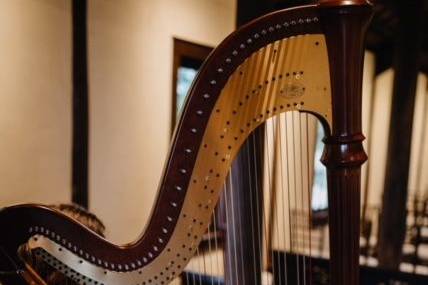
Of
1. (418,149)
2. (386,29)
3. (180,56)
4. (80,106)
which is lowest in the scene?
(418,149)

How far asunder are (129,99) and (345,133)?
2.01 m

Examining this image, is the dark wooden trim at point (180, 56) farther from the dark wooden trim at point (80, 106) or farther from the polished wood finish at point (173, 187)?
the polished wood finish at point (173, 187)

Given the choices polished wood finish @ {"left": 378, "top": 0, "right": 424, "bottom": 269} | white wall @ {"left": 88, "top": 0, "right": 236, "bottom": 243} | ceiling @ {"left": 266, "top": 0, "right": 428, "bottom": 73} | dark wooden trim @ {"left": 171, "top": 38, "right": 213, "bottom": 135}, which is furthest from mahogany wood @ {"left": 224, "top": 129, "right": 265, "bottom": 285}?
polished wood finish @ {"left": 378, "top": 0, "right": 424, "bottom": 269}

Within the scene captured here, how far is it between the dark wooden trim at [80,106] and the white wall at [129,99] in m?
0.06

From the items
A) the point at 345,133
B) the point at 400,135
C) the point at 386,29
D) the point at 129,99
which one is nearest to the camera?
the point at 345,133

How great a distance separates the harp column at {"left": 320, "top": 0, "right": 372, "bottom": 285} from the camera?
0.76 meters

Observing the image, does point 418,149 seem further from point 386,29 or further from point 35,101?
point 35,101

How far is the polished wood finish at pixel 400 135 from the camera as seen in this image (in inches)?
173

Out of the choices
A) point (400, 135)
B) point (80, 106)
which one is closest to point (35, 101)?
point (80, 106)

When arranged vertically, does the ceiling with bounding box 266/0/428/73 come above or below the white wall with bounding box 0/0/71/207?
above

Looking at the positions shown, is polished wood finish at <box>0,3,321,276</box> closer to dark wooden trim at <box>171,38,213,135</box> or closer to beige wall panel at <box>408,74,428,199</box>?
dark wooden trim at <box>171,38,213,135</box>

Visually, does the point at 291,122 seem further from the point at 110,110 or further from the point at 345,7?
the point at 110,110

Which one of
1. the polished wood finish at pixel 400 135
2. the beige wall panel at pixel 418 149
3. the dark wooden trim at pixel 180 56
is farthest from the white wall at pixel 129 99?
the beige wall panel at pixel 418 149

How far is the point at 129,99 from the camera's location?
2688 millimetres
